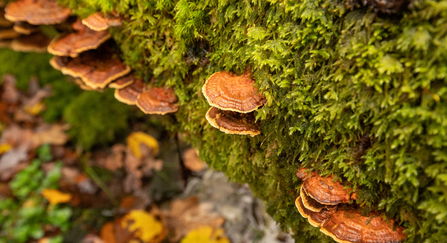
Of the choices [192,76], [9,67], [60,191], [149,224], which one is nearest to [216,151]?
[192,76]

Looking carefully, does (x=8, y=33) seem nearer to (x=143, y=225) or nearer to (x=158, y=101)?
(x=158, y=101)

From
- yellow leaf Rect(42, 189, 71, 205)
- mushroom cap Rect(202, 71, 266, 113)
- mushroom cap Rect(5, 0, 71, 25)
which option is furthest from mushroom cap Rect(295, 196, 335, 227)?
yellow leaf Rect(42, 189, 71, 205)

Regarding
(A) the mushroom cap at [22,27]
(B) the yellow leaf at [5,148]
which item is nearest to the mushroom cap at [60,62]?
(A) the mushroom cap at [22,27]

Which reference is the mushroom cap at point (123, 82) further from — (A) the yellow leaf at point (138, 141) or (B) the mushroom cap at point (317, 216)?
(A) the yellow leaf at point (138, 141)

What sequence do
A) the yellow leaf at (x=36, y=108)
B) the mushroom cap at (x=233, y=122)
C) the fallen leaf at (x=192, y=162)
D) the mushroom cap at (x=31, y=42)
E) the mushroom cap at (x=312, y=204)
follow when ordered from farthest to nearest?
1. the yellow leaf at (x=36, y=108)
2. the fallen leaf at (x=192, y=162)
3. the mushroom cap at (x=31, y=42)
4. the mushroom cap at (x=233, y=122)
5. the mushroom cap at (x=312, y=204)

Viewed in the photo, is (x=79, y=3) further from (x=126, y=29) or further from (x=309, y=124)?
(x=309, y=124)

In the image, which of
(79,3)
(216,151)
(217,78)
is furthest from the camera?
(79,3)
